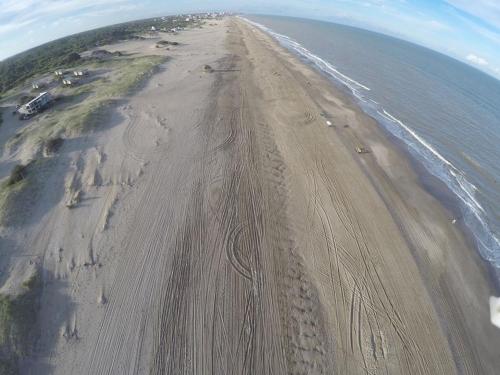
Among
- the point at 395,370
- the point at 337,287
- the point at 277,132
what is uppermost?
the point at 277,132

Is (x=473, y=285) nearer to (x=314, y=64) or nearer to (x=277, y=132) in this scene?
(x=277, y=132)

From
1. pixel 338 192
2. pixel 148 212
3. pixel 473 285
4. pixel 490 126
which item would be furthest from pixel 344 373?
pixel 490 126

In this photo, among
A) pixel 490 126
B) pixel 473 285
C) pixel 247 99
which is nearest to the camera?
pixel 473 285

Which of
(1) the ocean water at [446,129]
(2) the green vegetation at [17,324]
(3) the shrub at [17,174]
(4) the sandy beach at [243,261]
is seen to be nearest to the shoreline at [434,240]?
(4) the sandy beach at [243,261]

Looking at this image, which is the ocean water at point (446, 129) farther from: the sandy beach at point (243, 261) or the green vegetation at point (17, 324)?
the green vegetation at point (17, 324)

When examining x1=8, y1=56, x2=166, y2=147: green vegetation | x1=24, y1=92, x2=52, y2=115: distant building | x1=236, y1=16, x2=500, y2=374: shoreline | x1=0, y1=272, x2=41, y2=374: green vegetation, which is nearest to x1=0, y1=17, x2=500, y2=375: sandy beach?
x1=236, y1=16, x2=500, y2=374: shoreline

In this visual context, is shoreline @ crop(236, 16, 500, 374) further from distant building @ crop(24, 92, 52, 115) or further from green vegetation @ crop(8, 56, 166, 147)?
distant building @ crop(24, 92, 52, 115)
